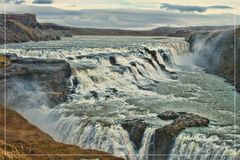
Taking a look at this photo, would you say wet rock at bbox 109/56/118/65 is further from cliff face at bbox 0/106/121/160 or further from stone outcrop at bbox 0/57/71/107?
cliff face at bbox 0/106/121/160

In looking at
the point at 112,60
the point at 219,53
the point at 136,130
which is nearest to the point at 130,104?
the point at 136,130

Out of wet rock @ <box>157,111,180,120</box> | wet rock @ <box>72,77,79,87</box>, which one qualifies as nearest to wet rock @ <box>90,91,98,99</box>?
wet rock @ <box>72,77,79,87</box>

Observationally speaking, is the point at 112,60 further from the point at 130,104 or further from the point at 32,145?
the point at 32,145

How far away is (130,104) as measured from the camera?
36.7 metres

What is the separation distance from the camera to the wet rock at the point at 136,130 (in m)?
28.5

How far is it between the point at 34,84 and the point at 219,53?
1218 inches

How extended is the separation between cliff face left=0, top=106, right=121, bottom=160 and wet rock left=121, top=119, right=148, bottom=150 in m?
2.73

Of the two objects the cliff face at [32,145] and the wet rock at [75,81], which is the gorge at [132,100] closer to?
the wet rock at [75,81]

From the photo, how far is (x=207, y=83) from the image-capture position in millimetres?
48562

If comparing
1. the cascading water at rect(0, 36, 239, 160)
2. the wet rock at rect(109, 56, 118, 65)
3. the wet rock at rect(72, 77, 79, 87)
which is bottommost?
the cascading water at rect(0, 36, 239, 160)

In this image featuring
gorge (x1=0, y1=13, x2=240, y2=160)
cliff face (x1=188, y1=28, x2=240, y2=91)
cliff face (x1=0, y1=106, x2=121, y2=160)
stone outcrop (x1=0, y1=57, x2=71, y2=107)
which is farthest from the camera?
cliff face (x1=188, y1=28, x2=240, y2=91)

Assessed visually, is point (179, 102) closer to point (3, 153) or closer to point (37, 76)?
point (37, 76)

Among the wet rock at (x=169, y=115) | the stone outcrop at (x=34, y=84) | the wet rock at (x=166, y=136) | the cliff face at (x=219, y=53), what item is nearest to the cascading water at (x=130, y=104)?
the wet rock at (x=166, y=136)

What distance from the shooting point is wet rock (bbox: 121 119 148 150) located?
28.5m
